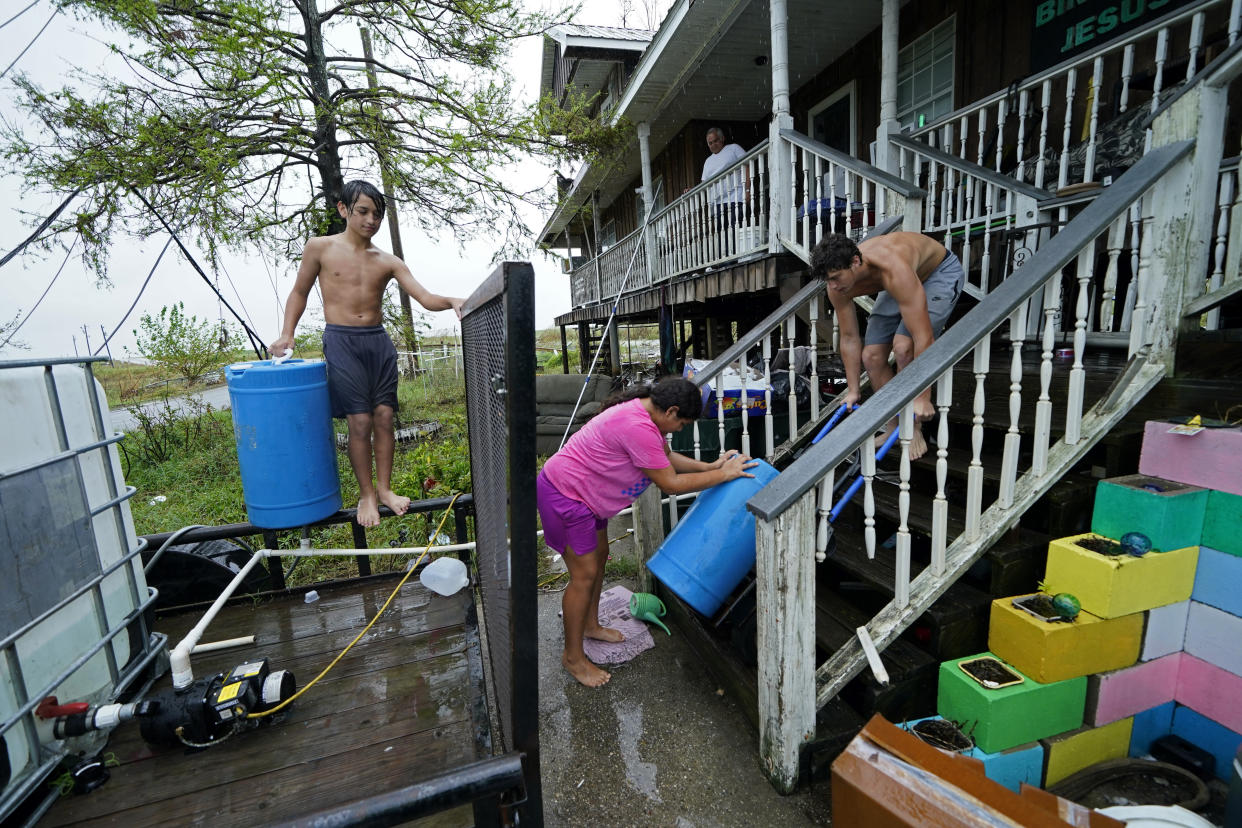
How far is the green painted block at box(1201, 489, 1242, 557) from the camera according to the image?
6.04 ft

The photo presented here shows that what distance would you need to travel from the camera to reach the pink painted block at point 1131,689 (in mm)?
1951

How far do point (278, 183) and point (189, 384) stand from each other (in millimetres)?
5238

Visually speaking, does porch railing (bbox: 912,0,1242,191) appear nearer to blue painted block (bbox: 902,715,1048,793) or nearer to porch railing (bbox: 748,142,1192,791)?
porch railing (bbox: 748,142,1192,791)

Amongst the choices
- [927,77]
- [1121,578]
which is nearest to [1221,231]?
[1121,578]

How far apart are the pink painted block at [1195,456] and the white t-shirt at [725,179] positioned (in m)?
4.22

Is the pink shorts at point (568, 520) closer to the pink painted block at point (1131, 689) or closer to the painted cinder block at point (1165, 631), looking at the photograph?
the pink painted block at point (1131, 689)

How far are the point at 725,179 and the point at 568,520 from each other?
495 centimetres

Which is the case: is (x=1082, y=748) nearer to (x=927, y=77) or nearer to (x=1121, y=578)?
(x=1121, y=578)

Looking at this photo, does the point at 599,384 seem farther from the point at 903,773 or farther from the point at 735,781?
the point at 903,773

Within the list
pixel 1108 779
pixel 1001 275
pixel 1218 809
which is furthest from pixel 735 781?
pixel 1001 275

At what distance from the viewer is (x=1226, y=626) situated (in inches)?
75.0

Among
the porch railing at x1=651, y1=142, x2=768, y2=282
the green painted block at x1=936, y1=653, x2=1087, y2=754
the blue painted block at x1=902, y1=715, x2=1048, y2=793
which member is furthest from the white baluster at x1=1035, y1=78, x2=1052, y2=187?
the blue painted block at x1=902, y1=715, x2=1048, y2=793

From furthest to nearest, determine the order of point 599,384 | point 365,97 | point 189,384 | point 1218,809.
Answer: point 189,384, point 599,384, point 365,97, point 1218,809

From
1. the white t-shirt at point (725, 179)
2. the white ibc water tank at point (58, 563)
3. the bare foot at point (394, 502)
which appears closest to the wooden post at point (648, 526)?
the bare foot at point (394, 502)
